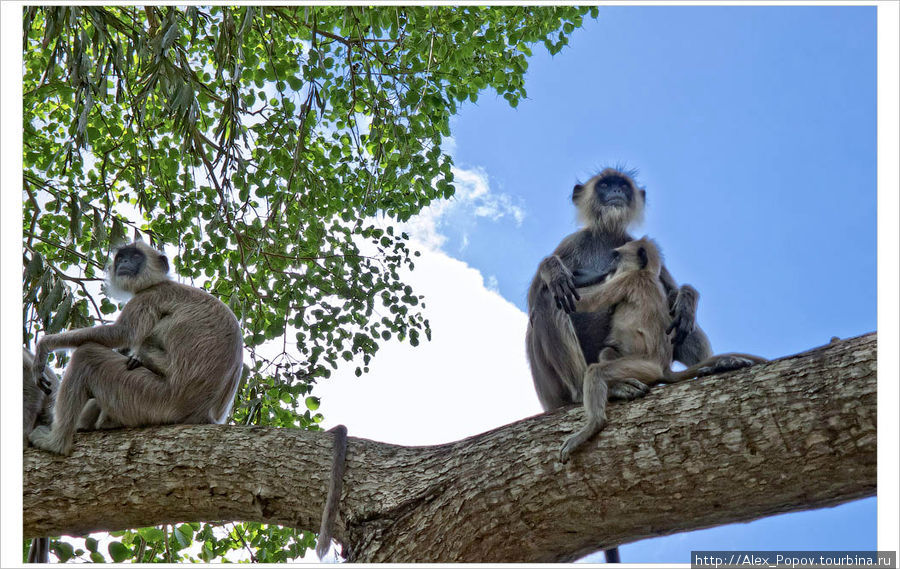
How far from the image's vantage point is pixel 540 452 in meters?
3.02

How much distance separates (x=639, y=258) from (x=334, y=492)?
1.87m

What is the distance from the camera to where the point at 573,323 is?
13.5 ft

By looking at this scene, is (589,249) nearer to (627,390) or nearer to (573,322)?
(573,322)

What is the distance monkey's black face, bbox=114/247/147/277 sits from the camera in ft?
14.7

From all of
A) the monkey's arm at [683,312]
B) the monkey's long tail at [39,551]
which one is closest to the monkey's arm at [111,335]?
the monkey's long tail at [39,551]

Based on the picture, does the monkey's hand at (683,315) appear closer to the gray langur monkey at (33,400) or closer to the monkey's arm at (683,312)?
the monkey's arm at (683,312)

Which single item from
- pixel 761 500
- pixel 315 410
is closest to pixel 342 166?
pixel 315 410

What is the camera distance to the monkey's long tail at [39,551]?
3.65m

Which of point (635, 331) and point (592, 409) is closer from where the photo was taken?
point (592, 409)

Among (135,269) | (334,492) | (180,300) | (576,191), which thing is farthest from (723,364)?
(135,269)

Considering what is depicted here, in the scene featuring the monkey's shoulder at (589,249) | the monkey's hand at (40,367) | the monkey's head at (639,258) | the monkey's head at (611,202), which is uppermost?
the monkey's head at (611,202)

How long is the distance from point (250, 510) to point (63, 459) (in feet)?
2.83

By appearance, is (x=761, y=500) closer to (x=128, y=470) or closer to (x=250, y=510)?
(x=250, y=510)

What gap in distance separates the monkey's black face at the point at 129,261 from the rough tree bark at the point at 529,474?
1.05 meters
